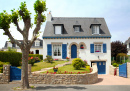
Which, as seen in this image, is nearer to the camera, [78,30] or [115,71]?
[115,71]

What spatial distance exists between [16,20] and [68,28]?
1308 cm

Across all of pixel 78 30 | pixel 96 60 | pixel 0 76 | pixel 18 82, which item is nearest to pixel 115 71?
pixel 96 60

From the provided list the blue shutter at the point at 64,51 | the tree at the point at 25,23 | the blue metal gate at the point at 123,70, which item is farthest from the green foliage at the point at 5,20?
the blue metal gate at the point at 123,70

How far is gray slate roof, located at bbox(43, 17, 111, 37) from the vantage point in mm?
21703

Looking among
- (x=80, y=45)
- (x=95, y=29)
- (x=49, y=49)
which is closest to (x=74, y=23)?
(x=95, y=29)

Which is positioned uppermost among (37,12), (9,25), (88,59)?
(37,12)

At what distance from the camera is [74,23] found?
23625mm

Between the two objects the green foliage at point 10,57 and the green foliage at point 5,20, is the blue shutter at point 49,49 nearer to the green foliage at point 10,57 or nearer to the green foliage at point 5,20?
the green foliage at point 10,57

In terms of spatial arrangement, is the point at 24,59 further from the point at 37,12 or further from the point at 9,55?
the point at 9,55

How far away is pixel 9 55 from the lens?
17.6 metres

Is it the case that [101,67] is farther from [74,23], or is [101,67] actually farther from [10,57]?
[10,57]

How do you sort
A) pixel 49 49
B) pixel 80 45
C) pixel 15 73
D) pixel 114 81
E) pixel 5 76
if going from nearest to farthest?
1. pixel 5 76
2. pixel 15 73
3. pixel 114 81
4. pixel 49 49
5. pixel 80 45

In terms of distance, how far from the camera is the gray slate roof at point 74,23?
21703mm

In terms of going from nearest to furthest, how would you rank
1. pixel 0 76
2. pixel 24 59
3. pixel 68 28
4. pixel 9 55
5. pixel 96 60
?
pixel 24 59 < pixel 0 76 < pixel 9 55 < pixel 96 60 < pixel 68 28
